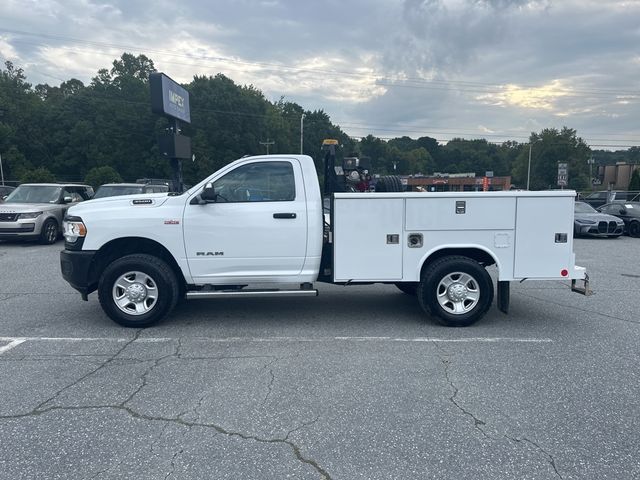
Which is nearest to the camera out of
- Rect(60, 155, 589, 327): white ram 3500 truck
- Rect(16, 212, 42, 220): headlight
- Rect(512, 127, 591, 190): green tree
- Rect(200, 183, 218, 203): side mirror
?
Rect(200, 183, 218, 203): side mirror

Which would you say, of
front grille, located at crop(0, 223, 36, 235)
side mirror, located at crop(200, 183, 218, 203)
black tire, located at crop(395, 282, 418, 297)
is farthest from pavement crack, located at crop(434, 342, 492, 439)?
front grille, located at crop(0, 223, 36, 235)

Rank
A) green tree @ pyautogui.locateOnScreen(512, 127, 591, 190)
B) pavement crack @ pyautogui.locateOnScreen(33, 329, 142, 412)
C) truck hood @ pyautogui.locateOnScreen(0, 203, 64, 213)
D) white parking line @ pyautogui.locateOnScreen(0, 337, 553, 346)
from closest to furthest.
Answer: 1. pavement crack @ pyautogui.locateOnScreen(33, 329, 142, 412)
2. white parking line @ pyautogui.locateOnScreen(0, 337, 553, 346)
3. truck hood @ pyautogui.locateOnScreen(0, 203, 64, 213)
4. green tree @ pyautogui.locateOnScreen(512, 127, 591, 190)

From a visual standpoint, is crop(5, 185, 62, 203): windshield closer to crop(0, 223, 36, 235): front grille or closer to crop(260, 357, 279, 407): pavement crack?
crop(0, 223, 36, 235): front grille

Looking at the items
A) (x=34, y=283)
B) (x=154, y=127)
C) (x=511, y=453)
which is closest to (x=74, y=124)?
(x=154, y=127)

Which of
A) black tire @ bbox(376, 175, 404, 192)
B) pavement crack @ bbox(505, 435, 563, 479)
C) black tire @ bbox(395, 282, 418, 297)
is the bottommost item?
pavement crack @ bbox(505, 435, 563, 479)

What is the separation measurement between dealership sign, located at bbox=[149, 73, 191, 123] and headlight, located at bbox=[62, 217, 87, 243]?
630 cm

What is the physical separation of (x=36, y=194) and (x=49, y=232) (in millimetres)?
1713

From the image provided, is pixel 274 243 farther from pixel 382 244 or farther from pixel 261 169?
pixel 382 244

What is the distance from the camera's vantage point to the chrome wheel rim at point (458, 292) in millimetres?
5980

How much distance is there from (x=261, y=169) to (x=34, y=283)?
5.52 meters

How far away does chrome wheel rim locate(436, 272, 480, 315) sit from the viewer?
19.6 feet

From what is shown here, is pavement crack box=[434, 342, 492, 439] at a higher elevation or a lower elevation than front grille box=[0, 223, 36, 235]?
lower

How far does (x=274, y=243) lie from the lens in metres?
5.93

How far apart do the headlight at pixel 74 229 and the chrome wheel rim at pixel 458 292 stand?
4432mm
